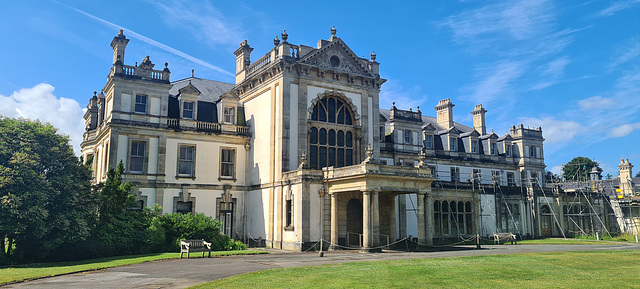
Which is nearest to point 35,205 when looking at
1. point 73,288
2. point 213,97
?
point 73,288

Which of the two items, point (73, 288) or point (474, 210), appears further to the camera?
point (474, 210)

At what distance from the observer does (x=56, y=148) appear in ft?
92.0

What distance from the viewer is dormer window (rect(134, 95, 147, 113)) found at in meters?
37.7

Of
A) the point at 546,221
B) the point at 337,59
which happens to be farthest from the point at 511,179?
the point at 337,59

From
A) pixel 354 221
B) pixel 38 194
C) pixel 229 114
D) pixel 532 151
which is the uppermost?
pixel 229 114

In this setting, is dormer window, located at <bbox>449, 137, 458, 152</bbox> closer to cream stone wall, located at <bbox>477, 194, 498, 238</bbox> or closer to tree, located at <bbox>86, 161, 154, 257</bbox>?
cream stone wall, located at <bbox>477, 194, 498, 238</bbox>

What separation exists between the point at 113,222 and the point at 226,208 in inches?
427

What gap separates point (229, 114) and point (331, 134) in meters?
8.45

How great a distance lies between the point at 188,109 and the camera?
39938mm

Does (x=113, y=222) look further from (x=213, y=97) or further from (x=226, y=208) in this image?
(x=213, y=97)

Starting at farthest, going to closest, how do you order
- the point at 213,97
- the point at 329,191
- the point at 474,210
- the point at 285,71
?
the point at 474,210 < the point at 213,97 < the point at 285,71 < the point at 329,191

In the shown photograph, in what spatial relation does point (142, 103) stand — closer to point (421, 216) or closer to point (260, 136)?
point (260, 136)

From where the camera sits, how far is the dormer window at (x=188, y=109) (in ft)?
130

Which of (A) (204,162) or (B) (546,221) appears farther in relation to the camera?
(B) (546,221)
